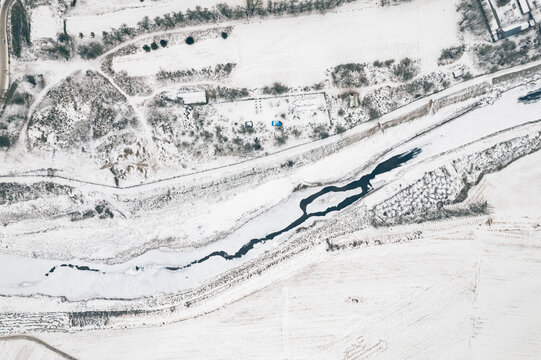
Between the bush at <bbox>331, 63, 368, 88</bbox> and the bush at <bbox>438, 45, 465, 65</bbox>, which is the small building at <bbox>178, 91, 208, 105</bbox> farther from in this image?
the bush at <bbox>438, 45, 465, 65</bbox>

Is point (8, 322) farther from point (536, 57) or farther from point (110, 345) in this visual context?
point (536, 57)

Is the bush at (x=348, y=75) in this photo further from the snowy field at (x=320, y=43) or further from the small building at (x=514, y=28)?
the small building at (x=514, y=28)

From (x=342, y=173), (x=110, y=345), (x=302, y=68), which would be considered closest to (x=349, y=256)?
(x=342, y=173)

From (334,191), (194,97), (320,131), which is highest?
(194,97)

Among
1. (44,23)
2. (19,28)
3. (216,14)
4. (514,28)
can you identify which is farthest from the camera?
(216,14)

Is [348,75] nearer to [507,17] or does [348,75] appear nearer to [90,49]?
[507,17]

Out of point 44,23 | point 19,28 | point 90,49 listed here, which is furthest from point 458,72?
point 19,28

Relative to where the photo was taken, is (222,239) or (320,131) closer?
(320,131)
